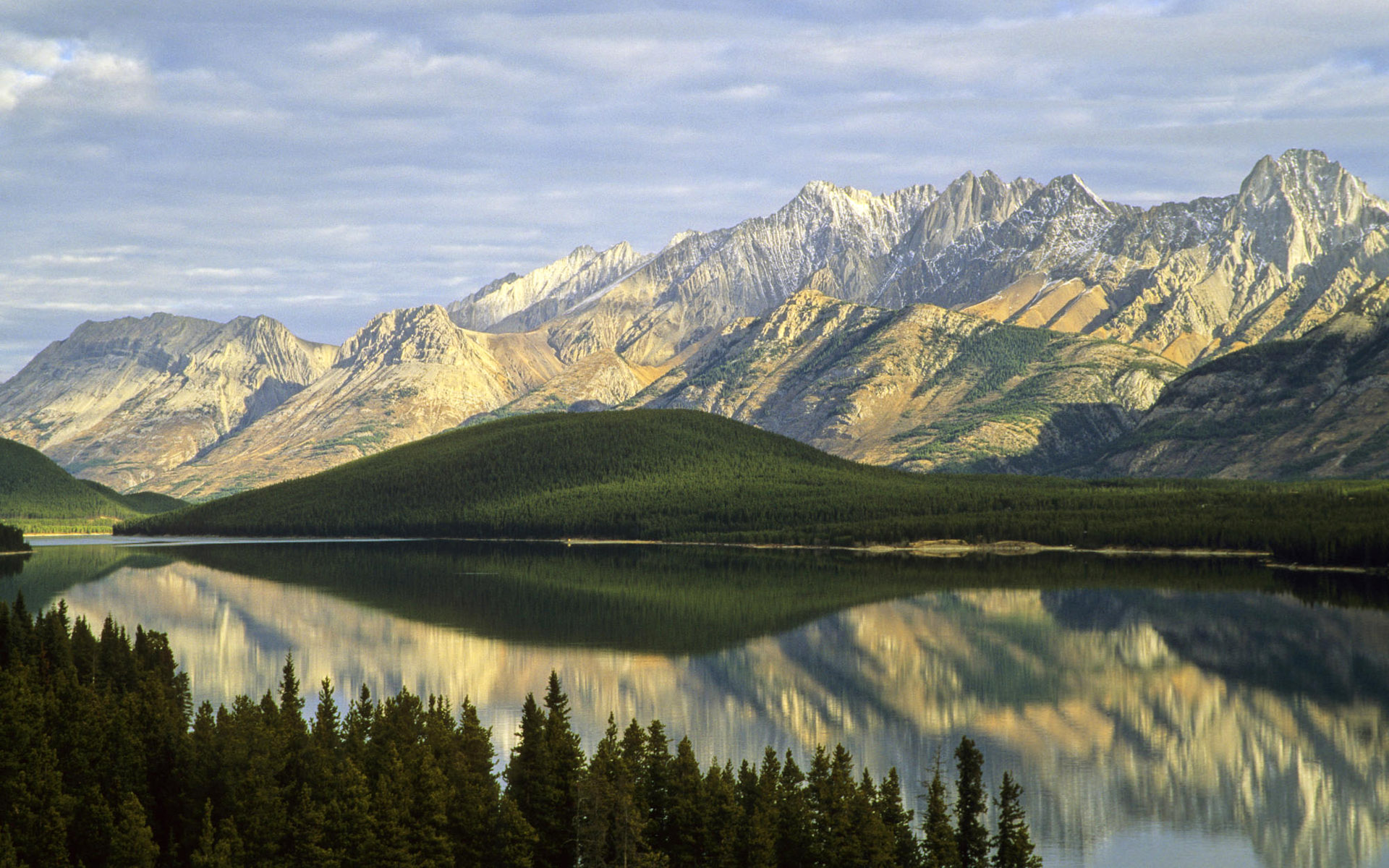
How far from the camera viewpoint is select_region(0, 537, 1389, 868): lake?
80.2 m

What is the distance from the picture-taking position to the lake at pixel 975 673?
263ft

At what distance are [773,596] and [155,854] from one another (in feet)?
420

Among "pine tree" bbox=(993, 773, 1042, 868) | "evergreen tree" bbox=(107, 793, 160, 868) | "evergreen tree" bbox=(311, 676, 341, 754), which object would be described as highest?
"evergreen tree" bbox=(311, 676, 341, 754)

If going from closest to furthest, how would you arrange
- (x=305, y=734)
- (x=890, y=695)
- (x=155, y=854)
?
(x=155, y=854) < (x=305, y=734) < (x=890, y=695)

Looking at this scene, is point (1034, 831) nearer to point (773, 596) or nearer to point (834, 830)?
point (834, 830)

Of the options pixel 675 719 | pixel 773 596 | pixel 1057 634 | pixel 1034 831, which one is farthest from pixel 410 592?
pixel 1034 831

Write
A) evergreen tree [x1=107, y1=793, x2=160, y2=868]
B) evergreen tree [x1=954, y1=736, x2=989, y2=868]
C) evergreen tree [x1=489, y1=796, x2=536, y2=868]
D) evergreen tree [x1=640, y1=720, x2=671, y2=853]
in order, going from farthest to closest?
evergreen tree [x1=640, y1=720, x2=671, y2=853]
evergreen tree [x1=954, y1=736, x2=989, y2=868]
evergreen tree [x1=489, y1=796, x2=536, y2=868]
evergreen tree [x1=107, y1=793, x2=160, y2=868]

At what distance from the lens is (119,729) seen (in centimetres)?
7169

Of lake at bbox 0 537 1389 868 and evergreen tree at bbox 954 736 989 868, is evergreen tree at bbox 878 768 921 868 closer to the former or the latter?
evergreen tree at bbox 954 736 989 868

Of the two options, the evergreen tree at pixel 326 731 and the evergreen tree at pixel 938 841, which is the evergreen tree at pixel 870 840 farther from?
the evergreen tree at pixel 326 731

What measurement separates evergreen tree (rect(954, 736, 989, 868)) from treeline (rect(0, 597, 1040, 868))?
0.33ft

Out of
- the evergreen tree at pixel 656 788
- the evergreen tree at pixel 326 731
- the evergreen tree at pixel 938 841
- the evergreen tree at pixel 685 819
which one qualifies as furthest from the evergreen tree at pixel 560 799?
the evergreen tree at pixel 938 841

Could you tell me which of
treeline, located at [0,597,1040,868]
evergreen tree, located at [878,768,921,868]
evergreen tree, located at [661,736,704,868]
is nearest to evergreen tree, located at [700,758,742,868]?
treeline, located at [0,597,1040,868]

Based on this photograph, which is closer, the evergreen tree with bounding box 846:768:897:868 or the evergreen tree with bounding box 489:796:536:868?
the evergreen tree with bounding box 846:768:897:868
